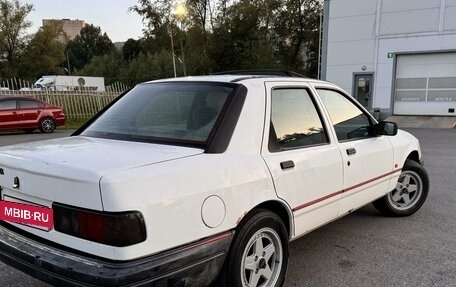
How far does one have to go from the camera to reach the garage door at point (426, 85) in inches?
771

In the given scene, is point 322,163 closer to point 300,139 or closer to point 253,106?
point 300,139

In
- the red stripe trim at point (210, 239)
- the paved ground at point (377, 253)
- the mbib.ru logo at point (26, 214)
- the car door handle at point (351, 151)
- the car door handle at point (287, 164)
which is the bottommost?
the paved ground at point (377, 253)

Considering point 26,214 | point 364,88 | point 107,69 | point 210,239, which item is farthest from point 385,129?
point 107,69

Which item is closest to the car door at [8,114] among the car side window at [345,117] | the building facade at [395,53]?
the car side window at [345,117]

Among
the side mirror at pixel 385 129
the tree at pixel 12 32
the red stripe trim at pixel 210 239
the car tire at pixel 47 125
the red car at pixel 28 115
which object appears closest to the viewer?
the red stripe trim at pixel 210 239

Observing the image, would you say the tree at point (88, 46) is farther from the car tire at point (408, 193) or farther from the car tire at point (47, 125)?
the car tire at point (408, 193)

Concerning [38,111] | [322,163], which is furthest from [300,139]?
[38,111]

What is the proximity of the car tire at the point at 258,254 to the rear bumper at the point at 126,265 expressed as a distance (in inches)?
4.5

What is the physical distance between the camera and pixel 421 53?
20141 millimetres

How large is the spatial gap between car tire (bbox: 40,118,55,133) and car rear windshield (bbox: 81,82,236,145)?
13.4m

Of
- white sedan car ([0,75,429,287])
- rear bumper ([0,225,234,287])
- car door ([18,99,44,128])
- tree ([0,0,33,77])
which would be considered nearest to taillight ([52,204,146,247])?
white sedan car ([0,75,429,287])

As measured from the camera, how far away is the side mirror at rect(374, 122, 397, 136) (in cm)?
427

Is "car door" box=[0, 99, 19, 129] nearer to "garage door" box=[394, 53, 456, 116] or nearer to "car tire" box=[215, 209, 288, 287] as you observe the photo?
"car tire" box=[215, 209, 288, 287]

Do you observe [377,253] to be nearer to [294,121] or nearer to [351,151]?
[351,151]
